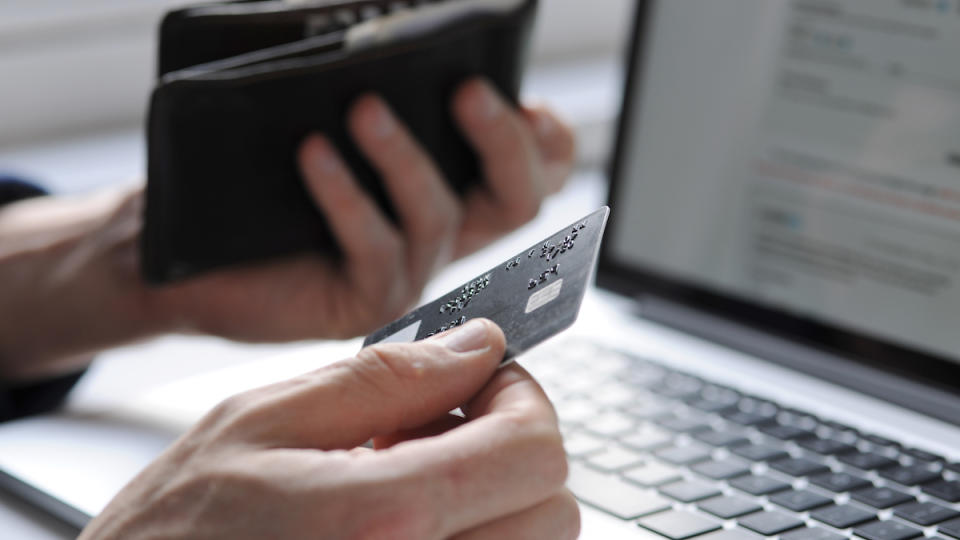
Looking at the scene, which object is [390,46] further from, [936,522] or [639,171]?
[936,522]

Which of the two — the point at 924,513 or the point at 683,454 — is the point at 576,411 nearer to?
the point at 683,454

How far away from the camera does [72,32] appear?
1018 millimetres

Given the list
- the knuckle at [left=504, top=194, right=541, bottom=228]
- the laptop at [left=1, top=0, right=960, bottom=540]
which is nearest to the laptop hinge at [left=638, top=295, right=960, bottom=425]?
the laptop at [left=1, top=0, right=960, bottom=540]

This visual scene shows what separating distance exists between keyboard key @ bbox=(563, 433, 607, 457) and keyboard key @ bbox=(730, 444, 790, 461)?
6 cm

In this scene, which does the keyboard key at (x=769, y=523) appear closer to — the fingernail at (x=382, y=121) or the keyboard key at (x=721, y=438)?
the keyboard key at (x=721, y=438)

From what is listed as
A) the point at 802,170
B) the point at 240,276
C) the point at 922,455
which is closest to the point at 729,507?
the point at 922,455

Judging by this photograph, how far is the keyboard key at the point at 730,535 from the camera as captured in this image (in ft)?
1.36

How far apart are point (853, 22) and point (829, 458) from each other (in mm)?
242

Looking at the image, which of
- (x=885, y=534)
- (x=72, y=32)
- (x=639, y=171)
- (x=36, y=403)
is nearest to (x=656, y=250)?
(x=639, y=171)

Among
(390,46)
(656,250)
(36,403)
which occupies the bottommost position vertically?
(36,403)

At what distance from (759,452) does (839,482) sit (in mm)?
40

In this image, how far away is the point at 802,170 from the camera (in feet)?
1.98

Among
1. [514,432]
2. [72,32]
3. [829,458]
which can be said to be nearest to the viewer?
[514,432]

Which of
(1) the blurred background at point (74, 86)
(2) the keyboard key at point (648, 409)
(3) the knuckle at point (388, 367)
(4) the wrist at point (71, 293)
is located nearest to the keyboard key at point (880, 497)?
(2) the keyboard key at point (648, 409)
